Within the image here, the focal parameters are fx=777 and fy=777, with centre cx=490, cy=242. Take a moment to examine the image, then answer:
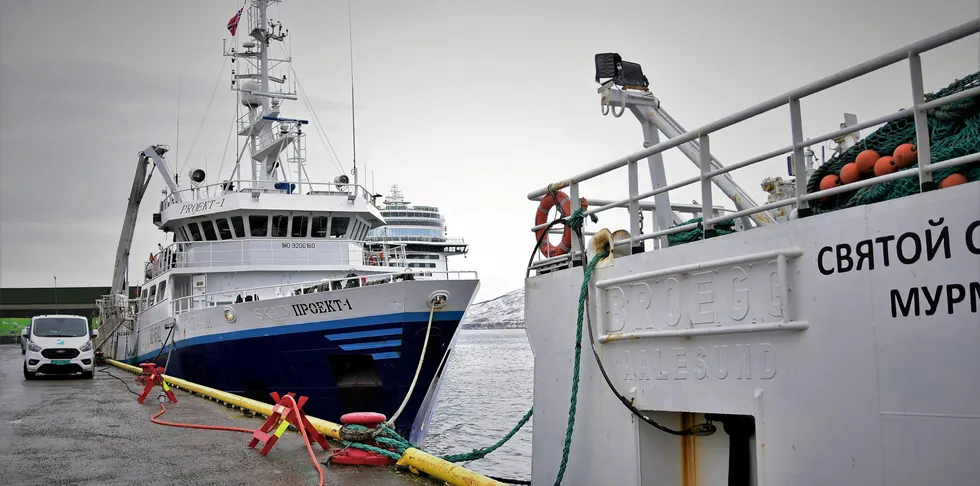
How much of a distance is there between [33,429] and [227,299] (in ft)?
26.3

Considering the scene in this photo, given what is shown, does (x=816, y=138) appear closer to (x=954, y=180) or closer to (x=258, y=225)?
(x=954, y=180)

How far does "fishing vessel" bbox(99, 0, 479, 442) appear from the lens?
577 inches

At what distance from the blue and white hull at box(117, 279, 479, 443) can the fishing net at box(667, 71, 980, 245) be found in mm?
10151

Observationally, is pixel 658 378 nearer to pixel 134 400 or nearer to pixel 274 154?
pixel 134 400

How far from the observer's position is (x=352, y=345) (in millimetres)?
14766

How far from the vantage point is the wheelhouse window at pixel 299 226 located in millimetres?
19344

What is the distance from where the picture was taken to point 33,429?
1105 cm

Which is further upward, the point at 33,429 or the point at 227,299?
the point at 227,299

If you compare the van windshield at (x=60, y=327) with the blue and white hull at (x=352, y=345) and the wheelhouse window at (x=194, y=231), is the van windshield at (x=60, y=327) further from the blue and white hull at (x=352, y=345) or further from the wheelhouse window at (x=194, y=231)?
the blue and white hull at (x=352, y=345)

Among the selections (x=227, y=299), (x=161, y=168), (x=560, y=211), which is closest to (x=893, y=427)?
(x=560, y=211)

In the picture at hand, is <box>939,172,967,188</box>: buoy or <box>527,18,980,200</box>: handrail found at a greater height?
<box>527,18,980,200</box>: handrail

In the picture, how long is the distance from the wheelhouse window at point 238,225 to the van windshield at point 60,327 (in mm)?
7209

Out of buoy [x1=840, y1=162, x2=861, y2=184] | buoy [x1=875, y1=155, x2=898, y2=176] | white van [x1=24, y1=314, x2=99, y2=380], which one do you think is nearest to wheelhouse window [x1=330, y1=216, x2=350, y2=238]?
white van [x1=24, y1=314, x2=99, y2=380]

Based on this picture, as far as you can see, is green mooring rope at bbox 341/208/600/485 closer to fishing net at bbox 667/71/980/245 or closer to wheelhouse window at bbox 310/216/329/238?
fishing net at bbox 667/71/980/245
